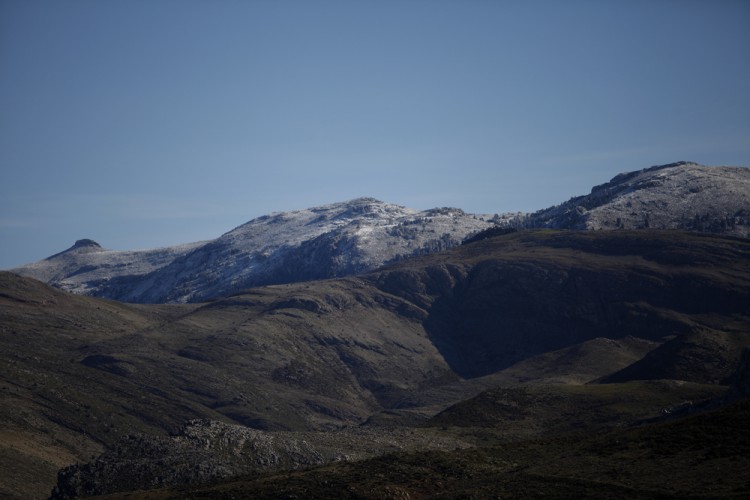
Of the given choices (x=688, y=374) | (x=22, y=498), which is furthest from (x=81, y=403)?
(x=688, y=374)

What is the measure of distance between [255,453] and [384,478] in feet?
115

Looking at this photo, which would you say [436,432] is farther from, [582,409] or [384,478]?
[384,478]

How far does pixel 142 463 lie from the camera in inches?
4407

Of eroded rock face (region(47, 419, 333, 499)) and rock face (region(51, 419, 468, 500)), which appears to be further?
rock face (region(51, 419, 468, 500))

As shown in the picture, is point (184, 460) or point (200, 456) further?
point (200, 456)

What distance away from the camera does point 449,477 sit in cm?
8700

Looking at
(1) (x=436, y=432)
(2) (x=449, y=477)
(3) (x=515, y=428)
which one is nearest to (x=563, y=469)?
(2) (x=449, y=477)

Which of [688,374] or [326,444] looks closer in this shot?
[326,444]

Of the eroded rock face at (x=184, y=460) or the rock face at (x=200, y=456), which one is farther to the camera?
the rock face at (x=200, y=456)

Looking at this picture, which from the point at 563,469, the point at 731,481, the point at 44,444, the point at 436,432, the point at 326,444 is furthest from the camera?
the point at 44,444

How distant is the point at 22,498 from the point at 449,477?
229 ft

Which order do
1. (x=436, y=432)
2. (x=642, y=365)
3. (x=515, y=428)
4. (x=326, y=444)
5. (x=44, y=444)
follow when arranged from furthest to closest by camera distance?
(x=642, y=365) → (x=44, y=444) → (x=515, y=428) → (x=436, y=432) → (x=326, y=444)

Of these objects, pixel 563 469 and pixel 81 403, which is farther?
pixel 81 403

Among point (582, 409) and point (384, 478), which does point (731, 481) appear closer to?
point (384, 478)
